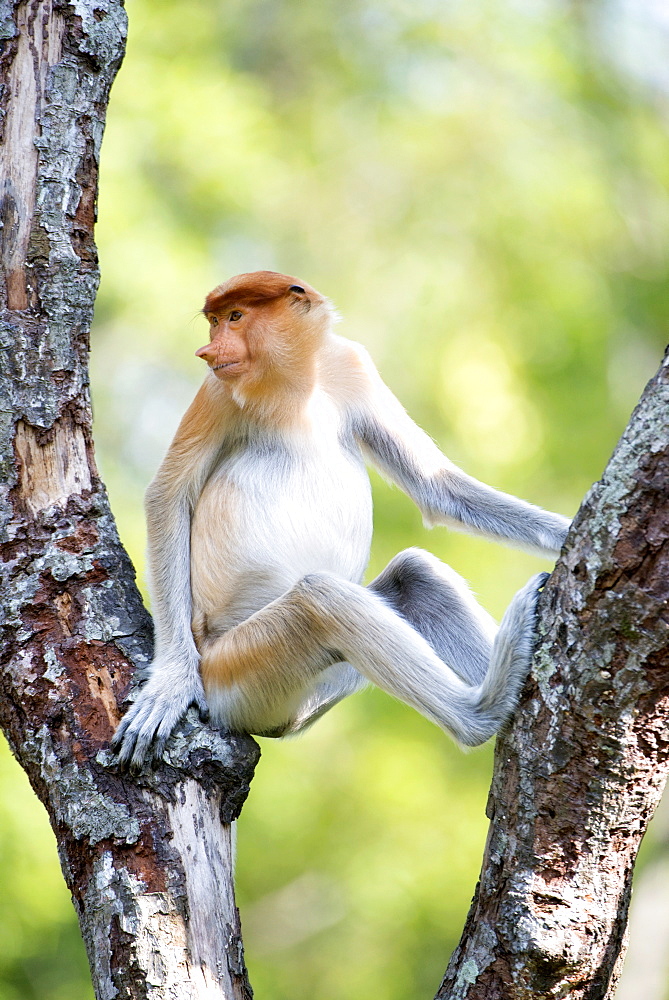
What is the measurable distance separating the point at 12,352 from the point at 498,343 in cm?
453

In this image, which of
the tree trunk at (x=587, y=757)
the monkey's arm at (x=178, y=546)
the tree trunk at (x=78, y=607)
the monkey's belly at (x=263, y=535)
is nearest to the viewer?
the tree trunk at (x=587, y=757)

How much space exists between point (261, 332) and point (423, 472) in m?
0.62

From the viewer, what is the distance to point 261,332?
8.64 feet

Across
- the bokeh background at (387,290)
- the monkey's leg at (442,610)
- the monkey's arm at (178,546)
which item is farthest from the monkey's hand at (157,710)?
the bokeh background at (387,290)

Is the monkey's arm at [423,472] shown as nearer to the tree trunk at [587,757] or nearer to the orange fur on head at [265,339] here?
the orange fur on head at [265,339]

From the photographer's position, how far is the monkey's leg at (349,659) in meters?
2.01

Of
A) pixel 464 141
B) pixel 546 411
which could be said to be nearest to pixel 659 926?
pixel 546 411

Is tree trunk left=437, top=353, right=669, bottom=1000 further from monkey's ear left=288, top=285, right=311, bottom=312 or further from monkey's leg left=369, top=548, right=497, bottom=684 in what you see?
monkey's ear left=288, top=285, right=311, bottom=312

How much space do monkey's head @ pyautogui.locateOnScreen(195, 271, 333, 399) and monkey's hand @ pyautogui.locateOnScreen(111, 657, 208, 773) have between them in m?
0.76

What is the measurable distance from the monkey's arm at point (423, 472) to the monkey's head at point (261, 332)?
0.22m

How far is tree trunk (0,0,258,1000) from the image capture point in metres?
1.83

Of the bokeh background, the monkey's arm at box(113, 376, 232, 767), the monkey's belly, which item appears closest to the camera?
the monkey's arm at box(113, 376, 232, 767)

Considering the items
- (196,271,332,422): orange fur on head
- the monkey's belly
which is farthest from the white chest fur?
(196,271,332,422): orange fur on head

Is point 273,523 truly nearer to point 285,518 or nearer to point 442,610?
point 285,518
